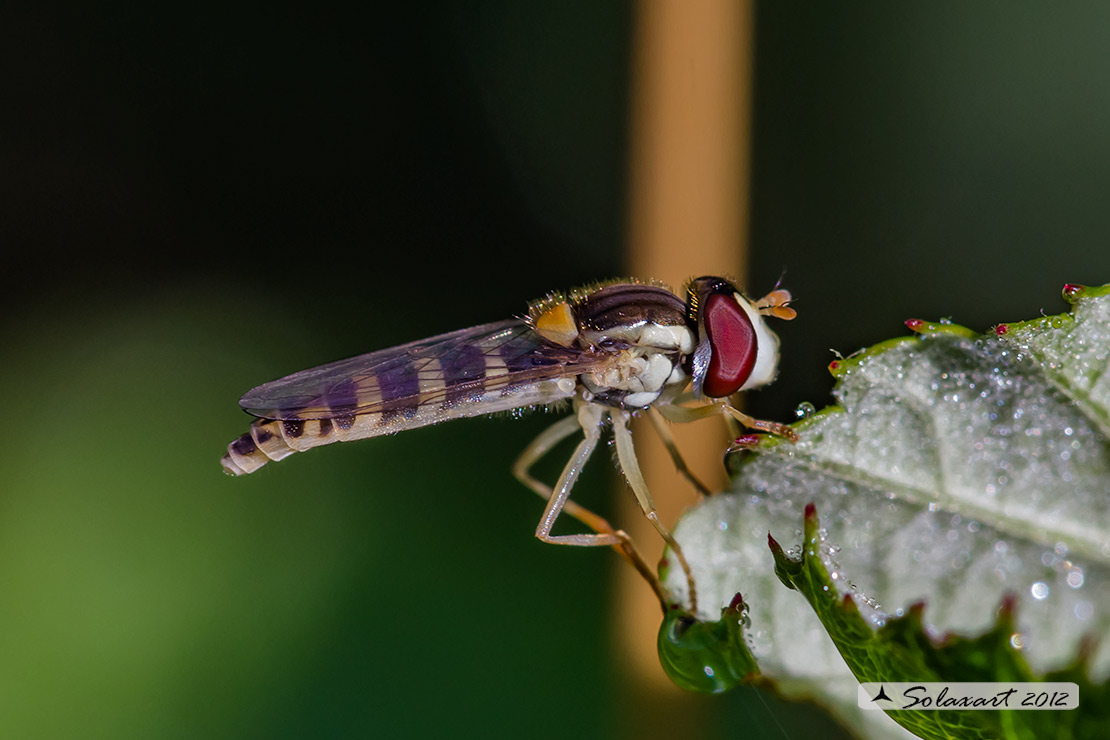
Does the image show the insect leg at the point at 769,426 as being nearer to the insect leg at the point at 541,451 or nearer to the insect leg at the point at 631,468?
the insect leg at the point at 631,468

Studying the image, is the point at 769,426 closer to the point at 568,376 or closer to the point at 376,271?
the point at 568,376

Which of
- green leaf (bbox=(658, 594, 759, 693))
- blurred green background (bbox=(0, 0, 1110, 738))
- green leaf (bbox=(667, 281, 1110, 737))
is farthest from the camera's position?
blurred green background (bbox=(0, 0, 1110, 738))

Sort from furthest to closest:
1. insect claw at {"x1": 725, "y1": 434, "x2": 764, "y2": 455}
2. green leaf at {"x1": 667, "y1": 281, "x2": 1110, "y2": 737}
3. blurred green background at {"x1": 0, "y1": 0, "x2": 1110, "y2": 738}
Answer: blurred green background at {"x1": 0, "y1": 0, "x2": 1110, "y2": 738} < insect claw at {"x1": 725, "y1": 434, "x2": 764, "y2": 455} < green leaf at {"x1": 667, "y1": 281, "x2": 1110, "y2": 737}

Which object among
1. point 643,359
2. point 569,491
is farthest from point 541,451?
point 643,359

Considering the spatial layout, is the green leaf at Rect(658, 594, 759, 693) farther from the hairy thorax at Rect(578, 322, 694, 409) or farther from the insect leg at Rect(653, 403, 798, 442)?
the hairy thorax at Rect(578, 322, 694, 409)

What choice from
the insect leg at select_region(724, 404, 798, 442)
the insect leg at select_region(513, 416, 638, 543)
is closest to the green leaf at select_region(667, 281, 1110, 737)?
the insect leg at select_region(724, 404, 798, 442)

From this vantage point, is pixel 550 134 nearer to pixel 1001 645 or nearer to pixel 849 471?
pixel 849 471

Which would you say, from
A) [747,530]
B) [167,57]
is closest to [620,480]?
[747,530]

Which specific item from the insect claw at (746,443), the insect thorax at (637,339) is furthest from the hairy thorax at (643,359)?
the insect claw at (746,443)
